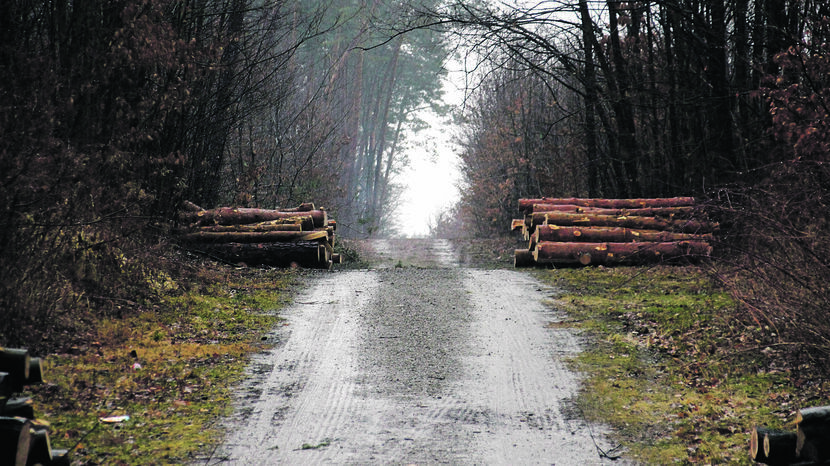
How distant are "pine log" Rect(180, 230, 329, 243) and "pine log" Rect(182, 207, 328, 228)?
317mm

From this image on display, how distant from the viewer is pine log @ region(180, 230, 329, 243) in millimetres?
14070

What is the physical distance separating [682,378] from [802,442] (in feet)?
8.22

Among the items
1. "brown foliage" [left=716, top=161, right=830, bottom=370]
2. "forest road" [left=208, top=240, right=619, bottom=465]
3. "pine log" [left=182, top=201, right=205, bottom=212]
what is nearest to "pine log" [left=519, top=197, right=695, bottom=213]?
"forest road" [left=208, top=240, right=619, bottom=465]

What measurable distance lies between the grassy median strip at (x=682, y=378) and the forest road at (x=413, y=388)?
0.29 meters

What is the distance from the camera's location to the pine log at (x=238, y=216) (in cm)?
1427

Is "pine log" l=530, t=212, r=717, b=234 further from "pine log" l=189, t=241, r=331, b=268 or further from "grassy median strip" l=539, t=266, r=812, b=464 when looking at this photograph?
"grassy median strip" l=539, t=266, r=812, b=464

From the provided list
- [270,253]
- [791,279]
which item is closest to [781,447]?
[791,279]

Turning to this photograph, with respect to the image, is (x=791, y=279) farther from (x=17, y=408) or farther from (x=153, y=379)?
(x=17, y=408)

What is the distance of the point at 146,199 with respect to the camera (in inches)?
423

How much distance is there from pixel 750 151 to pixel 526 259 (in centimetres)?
479

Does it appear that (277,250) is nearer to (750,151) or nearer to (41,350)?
(41,350)

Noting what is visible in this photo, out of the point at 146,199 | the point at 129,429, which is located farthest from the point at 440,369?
the point at 146,199

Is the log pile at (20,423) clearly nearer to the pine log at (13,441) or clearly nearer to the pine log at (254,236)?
the pine log at (13,441)

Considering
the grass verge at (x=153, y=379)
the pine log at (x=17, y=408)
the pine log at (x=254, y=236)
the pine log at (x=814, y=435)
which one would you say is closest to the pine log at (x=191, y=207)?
the pine log at (x=254, y=236)
